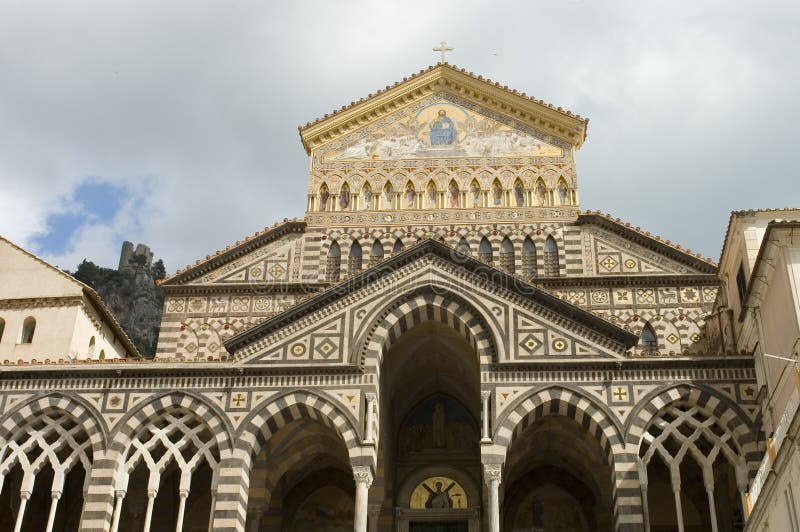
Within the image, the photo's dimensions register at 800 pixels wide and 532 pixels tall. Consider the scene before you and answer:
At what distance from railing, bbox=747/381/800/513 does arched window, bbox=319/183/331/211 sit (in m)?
17.0

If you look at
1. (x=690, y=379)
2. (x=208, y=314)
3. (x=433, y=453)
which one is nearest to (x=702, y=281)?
(x=690, y=379)

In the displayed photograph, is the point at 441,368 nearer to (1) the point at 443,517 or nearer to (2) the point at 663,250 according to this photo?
(1) the point at 443,517

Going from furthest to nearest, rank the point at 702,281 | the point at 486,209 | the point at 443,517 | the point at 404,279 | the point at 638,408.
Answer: the point at 486,209
the point at 702,281
the point at 443,517
the point at 404,279
the point at 638,408

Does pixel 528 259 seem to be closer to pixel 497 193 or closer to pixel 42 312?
pixel 497 193

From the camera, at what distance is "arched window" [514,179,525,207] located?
31.1m

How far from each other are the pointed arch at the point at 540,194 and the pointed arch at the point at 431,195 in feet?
10.8

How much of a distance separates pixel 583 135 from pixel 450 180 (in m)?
4.87

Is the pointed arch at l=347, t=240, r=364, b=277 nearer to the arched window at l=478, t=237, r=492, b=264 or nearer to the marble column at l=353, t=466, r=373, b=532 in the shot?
the arched window at l=478, t=237, r=492, b=264

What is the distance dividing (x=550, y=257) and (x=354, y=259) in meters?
6.35

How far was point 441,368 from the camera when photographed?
26.1m

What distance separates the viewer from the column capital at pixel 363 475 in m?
21.4

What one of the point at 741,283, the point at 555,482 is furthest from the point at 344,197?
the point at 741,283

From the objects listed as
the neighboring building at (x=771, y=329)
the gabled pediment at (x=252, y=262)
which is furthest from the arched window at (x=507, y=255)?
Result: the neighboring building at (x=771, y=329)

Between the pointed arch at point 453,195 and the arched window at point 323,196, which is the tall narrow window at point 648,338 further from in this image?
the arched window at point 323,196
